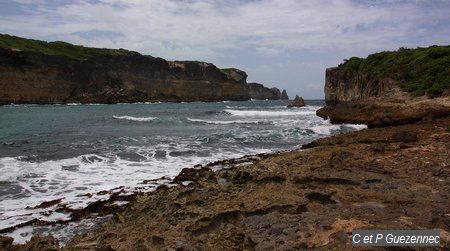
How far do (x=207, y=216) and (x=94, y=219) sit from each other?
3.56 m

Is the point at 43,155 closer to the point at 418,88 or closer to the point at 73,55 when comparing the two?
the point at 418,88

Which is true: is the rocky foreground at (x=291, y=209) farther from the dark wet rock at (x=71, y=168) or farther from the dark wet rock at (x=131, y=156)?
the dark wet rock at (x=131, y=156)

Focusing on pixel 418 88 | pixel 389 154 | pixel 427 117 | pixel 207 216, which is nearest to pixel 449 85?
pixel 418 88

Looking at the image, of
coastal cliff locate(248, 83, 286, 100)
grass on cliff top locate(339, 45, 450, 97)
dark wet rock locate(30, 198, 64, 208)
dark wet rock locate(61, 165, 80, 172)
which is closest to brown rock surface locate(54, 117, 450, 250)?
dark wet rock locate(30, 198, 64, 208)

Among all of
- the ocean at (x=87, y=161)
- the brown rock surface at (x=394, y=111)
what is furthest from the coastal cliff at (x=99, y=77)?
the brown rock surface at (x=394, y=111)

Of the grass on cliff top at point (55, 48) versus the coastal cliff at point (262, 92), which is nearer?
the grass on cliff top at point (55, 48)

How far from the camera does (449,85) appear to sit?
21297mm

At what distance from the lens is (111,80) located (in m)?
101

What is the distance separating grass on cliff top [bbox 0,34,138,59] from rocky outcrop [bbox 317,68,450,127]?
72026 mm

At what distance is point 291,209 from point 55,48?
339 feet

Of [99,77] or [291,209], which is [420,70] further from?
[99,77]

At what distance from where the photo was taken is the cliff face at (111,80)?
263 ft

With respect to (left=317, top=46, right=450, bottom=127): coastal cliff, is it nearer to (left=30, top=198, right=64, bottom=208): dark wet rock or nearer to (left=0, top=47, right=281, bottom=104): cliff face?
(left=30, top=198, right=64, bottom=208): dark wet rock

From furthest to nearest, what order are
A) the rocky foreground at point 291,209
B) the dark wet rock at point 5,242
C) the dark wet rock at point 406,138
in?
the dark wet rock at point 406,138 < the dark wet rock at point 5,242 < the rocky foreground at point 291,209
